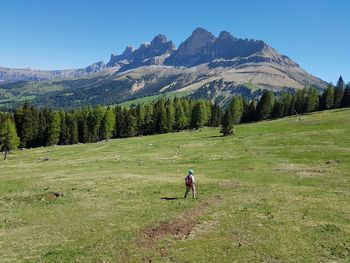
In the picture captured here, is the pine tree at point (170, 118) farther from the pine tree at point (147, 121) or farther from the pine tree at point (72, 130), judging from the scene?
the pine tree at point (72, 130)

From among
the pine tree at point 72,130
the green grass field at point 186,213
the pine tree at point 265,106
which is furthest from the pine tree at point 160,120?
the green grass field at point 186,213

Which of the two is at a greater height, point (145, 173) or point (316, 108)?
point (316, 108)

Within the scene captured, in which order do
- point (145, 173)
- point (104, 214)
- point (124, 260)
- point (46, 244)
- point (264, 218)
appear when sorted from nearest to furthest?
point (124, 260), point (46, 244), point (264, 218), point (104, 214), point (145, 173)

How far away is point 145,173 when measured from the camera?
57625 millimetres

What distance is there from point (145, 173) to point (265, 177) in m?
18.0

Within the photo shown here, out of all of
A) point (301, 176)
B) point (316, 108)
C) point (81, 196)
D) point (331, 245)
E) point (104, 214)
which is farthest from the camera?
point (316, 108)

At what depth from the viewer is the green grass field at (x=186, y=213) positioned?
2370cm

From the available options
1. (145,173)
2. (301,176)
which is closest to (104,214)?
(145,173)

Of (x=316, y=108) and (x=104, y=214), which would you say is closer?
(x=104, y=214)

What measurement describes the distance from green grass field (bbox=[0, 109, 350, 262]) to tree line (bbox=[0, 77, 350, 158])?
3471 inches

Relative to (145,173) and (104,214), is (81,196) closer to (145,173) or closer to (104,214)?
(104,214)

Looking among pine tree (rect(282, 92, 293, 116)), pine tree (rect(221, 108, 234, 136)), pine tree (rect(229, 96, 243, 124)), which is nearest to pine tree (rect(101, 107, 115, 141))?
pine tree (rect(229, 96, 243, 124))

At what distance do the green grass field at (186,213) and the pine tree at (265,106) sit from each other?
110 meters

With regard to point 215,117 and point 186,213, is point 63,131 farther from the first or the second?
point 186,213
